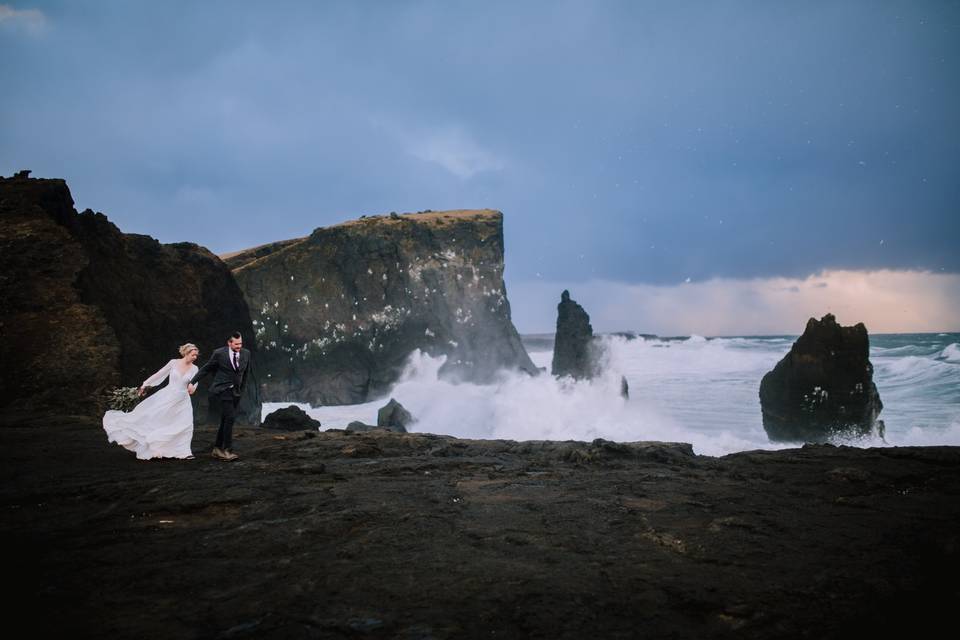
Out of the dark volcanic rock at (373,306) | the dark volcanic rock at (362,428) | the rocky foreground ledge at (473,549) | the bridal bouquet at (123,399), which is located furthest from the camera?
the dark volcanic rock at (373,306)

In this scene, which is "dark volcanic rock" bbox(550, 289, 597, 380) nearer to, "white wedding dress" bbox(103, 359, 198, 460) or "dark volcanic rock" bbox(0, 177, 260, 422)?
"dark volcanic rock" bbox(0, 177, 260, 422)

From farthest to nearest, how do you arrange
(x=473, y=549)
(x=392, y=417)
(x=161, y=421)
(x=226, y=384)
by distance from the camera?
(x=392, y=417) → (x=226, y=384) → (x=161, y=421) → (x=473, y=549)

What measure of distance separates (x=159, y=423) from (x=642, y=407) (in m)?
29.5

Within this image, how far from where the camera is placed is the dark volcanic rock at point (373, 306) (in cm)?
4103

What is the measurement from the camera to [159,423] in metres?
7.64

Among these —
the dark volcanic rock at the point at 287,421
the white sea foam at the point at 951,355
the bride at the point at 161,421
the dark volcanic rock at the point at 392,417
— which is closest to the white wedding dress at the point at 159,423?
the bride at the point at 161,421

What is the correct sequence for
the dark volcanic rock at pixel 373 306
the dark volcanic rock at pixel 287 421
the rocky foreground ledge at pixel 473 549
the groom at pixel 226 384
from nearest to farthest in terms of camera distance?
the rocky foreground ledge at pixel 473 549 < the groom at pixel 226 384 < the dark volcanic rock at pixel 287 421 < the dark volcanic rock at pixel 373 306

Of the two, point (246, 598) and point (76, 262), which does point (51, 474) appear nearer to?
point (246, 598)

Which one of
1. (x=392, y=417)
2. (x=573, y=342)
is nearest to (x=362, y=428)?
(x=392, y=417)

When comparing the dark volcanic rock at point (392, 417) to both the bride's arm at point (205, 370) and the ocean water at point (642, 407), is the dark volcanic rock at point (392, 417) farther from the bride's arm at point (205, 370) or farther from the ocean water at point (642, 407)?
the bride's arm at point (205, 370)

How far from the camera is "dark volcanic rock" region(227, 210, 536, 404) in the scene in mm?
41031

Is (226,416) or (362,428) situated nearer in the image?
(226,416)

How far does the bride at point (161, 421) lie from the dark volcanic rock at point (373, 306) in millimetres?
33120

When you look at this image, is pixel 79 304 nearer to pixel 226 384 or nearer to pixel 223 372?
pixel 223 372
